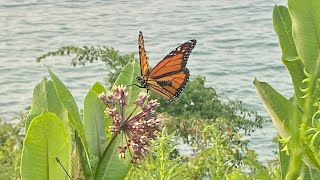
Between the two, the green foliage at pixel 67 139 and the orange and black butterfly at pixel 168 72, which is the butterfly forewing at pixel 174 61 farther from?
the green foliage at pixel 67 139

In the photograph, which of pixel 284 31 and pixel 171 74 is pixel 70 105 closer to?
pixel 284 31

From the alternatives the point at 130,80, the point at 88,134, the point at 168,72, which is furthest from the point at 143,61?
the point at 88,134

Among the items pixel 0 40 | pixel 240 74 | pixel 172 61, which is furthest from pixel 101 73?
pixel 172 61

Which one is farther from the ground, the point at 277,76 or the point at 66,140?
the point at 66,140

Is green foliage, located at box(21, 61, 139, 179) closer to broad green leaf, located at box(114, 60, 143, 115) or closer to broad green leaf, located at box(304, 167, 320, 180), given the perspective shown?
broad green leaf, located at box(114, 60, 143, 115)

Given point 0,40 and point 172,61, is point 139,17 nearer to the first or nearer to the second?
point 0,40

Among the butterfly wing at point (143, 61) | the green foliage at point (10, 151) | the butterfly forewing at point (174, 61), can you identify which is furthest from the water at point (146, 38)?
the butterfly wing at point (143, 61)
